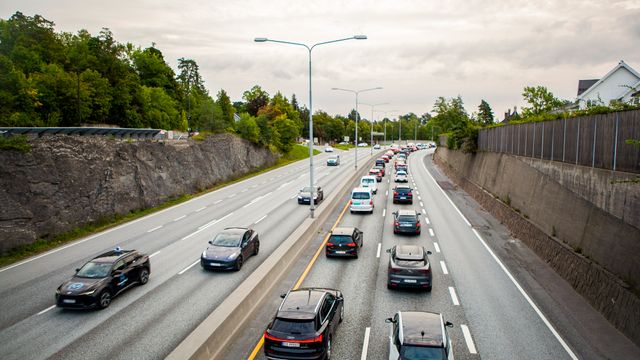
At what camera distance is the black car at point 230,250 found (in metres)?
20.1

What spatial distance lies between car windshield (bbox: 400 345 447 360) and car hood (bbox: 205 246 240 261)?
36.7ft

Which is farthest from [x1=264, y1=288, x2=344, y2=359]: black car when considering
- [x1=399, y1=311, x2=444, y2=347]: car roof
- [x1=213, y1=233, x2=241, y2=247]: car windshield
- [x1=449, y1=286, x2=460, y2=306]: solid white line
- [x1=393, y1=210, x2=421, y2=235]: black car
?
[x1=393, y1=210, x2=421, y2=235]: black car

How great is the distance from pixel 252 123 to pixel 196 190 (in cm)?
2266

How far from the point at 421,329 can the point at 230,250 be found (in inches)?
450

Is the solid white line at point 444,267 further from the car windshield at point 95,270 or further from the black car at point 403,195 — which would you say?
the black car at point 403,195

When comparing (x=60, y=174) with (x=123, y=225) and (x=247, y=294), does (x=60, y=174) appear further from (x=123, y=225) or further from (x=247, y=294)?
(x=247, y=294)

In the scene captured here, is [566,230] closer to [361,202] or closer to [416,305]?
[416,305]

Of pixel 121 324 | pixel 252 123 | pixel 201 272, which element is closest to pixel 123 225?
pixel 201 272

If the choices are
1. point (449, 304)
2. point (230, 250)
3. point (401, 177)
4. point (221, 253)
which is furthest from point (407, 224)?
point (401, 177)

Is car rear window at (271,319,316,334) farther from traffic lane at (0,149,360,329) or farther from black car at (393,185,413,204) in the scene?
black car at (393,185,413,204)

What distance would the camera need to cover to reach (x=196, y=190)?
47188mm

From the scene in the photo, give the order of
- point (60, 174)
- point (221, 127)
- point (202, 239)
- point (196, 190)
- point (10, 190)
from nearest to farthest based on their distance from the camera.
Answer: point (10, 190) → point (202, 239) → point (60, 174) → point (196, 190) → point (221, 127)

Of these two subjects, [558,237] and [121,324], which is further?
[558,237]

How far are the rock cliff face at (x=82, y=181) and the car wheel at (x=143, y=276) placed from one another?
9.79 m
